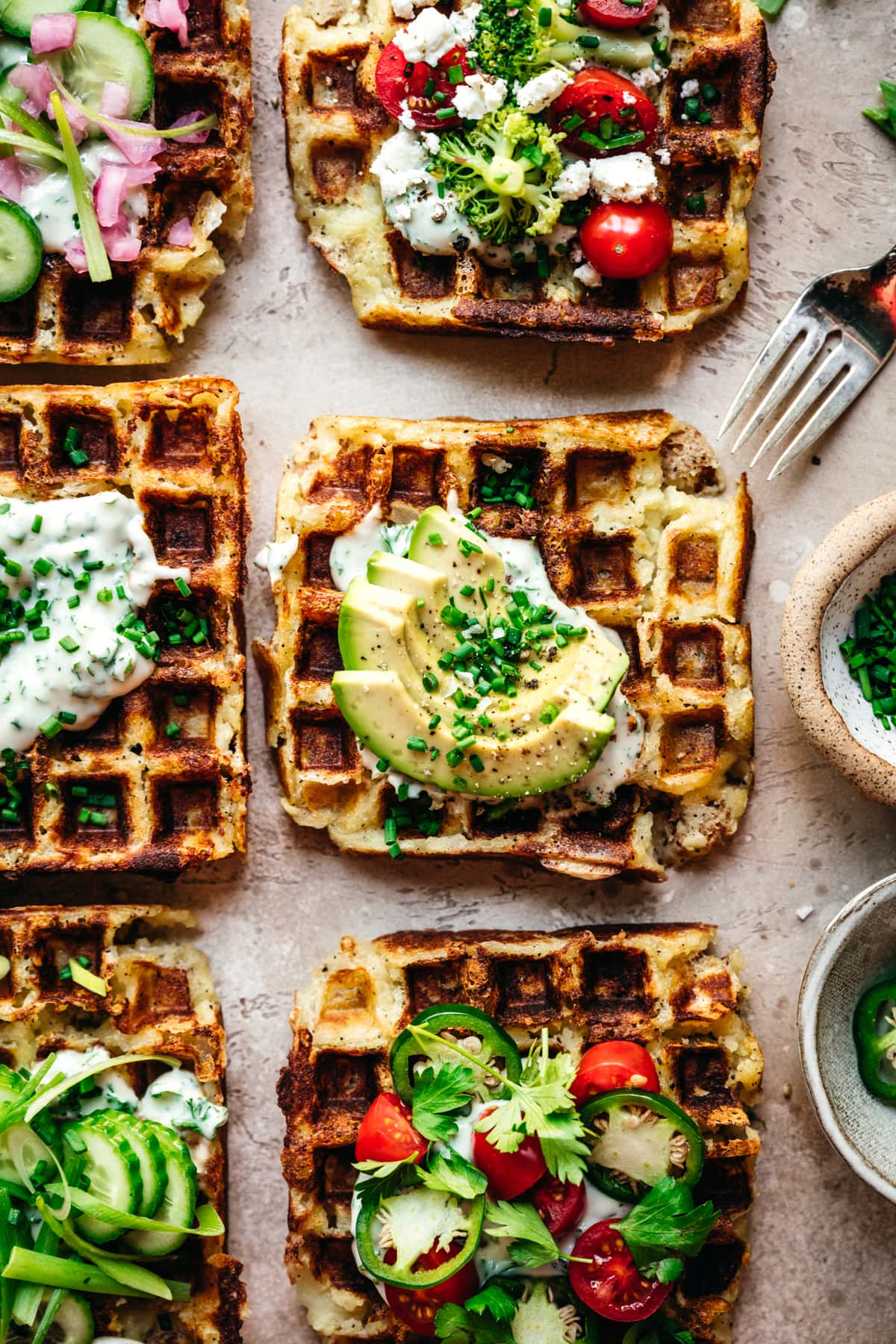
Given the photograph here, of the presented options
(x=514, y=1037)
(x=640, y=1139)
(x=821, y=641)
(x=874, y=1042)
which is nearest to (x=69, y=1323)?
(x=514, y=1037)

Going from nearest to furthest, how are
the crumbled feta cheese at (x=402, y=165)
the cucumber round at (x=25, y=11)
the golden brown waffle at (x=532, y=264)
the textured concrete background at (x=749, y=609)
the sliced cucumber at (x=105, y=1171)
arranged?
the sliced cucumber at (x=105, y=1171) → the cucumber round at (x=25, y=11) → the crumbled feta cheese at (x=402, y=165) → the golden brown waffle at (x=532, y=264) → the textured concrete background at (x=749, y=609)

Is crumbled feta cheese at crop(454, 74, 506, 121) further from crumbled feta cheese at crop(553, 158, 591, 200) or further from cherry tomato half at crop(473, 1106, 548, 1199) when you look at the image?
cherry tomato half at crop(473, 1106, 548, 1199)

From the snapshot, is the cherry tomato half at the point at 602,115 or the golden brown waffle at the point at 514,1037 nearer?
the cherry tomato half at the point at 602,115

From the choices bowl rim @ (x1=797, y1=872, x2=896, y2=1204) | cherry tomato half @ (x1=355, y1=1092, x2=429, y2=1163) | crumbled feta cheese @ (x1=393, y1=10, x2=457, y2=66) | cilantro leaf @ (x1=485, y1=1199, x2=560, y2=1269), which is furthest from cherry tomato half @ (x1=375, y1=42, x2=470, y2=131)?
cilantro leaf @ (x1=485, y1=1199, x2=560, y2=1269)

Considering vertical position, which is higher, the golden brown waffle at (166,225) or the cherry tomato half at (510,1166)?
the golden brown waffle at (166,225)

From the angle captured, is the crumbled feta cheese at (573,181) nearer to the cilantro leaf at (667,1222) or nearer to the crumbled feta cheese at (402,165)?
the crumbled feta cheese at (402,165)

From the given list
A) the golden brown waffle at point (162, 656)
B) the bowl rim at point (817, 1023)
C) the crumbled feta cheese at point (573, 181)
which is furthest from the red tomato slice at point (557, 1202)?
the crumbled feta cheese at point (573, 181)

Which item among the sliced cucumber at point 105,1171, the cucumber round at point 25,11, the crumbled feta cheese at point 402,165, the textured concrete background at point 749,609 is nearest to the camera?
the sliced cucumber at point 105,1171

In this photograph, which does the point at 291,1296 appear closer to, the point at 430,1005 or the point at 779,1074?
the point at 430,1005
